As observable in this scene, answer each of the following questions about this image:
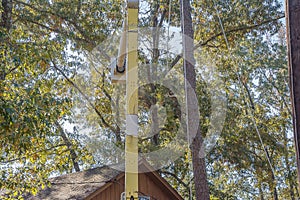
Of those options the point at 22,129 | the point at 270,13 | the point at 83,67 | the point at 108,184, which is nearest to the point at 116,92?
the point at 83,67

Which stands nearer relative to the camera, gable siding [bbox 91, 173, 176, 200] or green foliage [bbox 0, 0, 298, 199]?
gable siding [bbox 91, 173, 176, 200]

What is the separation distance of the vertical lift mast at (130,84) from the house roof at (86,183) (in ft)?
15.7

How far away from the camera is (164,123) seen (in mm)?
12273

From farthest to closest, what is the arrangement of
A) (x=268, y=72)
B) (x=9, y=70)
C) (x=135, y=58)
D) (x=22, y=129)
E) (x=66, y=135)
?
(x=268, y=72) → (x=66, y=135) → (x=9, y=70) → (x=22, y=129) → (x=135, y=58)

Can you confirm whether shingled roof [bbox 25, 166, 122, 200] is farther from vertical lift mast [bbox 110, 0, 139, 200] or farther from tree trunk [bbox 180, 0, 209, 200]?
vertical lift mast [bbox 110, 0, 139, 200]

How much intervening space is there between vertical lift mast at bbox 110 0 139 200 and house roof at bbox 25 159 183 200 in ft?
15.7

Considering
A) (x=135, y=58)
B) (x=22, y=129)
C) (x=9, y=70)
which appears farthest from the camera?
(x=9, y=70)

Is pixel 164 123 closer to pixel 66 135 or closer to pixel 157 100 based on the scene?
pixel 157 100

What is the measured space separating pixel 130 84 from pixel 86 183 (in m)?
5.91

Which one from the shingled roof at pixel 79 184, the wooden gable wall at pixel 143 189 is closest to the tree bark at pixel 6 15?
the shingled roof at pixel 79 184

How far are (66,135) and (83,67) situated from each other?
2.28m

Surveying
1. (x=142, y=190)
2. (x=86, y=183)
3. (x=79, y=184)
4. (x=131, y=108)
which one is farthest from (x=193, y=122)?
(x=131, y=108)

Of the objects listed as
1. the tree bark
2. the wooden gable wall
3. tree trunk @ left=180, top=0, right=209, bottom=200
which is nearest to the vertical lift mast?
tree trunk @ left=180, top=0, right=209, bottom=200

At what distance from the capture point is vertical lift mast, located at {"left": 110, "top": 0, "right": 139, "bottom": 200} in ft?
A: 13.7
